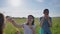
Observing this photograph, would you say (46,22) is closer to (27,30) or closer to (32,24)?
(32,24)

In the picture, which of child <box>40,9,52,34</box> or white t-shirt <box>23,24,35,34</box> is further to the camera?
child <box>40,9,52,34</box>

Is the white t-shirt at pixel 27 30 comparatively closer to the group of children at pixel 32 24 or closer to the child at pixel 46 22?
the group of children at pixel 32 24

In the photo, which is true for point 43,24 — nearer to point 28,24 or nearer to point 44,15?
point 44,15

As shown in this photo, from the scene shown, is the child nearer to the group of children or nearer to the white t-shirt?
the group of children

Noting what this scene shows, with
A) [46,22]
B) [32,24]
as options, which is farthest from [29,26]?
[46,22]

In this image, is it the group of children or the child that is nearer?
the group of children

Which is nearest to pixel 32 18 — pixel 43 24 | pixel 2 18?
pixel 43 24

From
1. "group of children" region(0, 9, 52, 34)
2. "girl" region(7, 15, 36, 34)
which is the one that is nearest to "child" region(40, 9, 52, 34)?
"group of children" region(0, 9, 52, 34)

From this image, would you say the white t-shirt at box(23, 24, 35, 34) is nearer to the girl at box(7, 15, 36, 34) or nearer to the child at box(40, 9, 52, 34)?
the girl at box(7, 15, 36, 34)

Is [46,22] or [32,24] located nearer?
[32,24]

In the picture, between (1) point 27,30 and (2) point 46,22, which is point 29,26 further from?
(2) point 46,22

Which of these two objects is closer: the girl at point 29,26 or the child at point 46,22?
the girl at point 29,26

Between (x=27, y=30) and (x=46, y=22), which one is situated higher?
(x=46, y=22)

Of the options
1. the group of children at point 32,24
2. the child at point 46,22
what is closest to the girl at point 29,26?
the group of children at point 32,24
